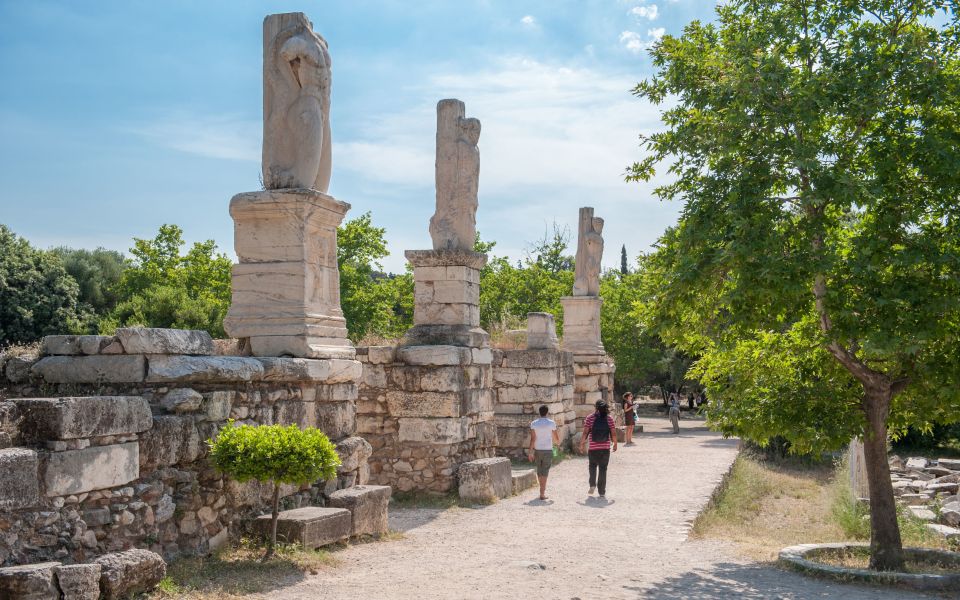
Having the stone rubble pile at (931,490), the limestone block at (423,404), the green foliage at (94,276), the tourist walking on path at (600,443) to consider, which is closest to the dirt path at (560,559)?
the tourist walking on path at (600,443)

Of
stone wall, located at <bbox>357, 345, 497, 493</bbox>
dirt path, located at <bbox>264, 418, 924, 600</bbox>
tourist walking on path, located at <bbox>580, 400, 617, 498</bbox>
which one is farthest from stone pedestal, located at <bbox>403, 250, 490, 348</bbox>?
dirt path, located at <bbox>264, 418, 924, 600</bbox>

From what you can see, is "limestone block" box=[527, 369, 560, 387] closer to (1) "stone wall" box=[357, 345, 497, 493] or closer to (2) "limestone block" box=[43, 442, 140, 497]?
(1) "stone wall" box=[357, 345, 497, 493]

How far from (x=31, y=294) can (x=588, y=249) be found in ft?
67.6

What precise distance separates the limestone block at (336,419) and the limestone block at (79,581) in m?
3.35

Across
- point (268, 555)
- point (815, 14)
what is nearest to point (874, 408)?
point (815, 14)

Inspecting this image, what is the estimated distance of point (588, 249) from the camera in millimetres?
19594

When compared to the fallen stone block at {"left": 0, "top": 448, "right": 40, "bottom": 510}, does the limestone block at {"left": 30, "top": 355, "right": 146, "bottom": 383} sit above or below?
above

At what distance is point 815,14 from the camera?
7.69 m

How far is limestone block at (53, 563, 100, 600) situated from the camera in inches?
180

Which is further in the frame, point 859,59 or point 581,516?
point 581,516

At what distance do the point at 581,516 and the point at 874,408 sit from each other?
3717 millimetres

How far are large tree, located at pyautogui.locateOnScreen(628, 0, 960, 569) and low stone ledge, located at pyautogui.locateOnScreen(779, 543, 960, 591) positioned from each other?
0.41 meters

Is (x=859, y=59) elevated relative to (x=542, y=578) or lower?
elevated

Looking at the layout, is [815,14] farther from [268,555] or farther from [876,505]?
[268,555]
